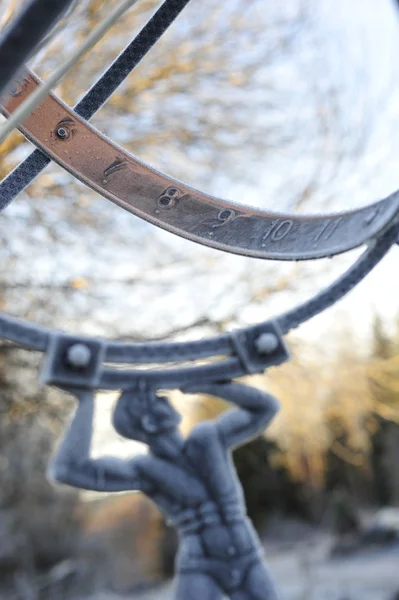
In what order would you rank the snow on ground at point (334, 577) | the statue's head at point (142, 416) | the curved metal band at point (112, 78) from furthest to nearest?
1. the snow on ground at point (334, 577)
2. the statue's head at point (142, 416)
3. the curved metal band at point (112, 78)

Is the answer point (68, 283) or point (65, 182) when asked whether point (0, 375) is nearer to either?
point (68, 283)

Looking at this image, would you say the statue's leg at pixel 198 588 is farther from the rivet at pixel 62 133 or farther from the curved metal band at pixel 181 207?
the rivet at pixel 62 133

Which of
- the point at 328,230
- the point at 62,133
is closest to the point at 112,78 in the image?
the point at 62,133

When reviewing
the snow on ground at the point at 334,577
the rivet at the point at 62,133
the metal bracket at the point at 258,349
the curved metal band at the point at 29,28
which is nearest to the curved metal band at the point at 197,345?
the metal bracket at the point at 258,349

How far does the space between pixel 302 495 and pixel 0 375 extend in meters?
15.6

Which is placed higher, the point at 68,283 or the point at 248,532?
the point at 68,283

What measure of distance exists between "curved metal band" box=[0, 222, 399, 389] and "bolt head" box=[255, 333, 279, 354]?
0.09 ft

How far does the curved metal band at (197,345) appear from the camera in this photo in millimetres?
3082

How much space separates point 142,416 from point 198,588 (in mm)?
738

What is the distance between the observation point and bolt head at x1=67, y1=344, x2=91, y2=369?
3.06 metres

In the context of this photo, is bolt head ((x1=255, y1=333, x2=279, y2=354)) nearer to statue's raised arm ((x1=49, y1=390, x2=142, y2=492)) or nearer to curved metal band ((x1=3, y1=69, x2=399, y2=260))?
curved metal band ((x1=3, y1=69, x2=399, y2=260))

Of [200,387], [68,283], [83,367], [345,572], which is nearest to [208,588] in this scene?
[200,387]

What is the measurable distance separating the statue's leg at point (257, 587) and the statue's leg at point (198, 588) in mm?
79

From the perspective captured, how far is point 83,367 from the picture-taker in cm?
309
